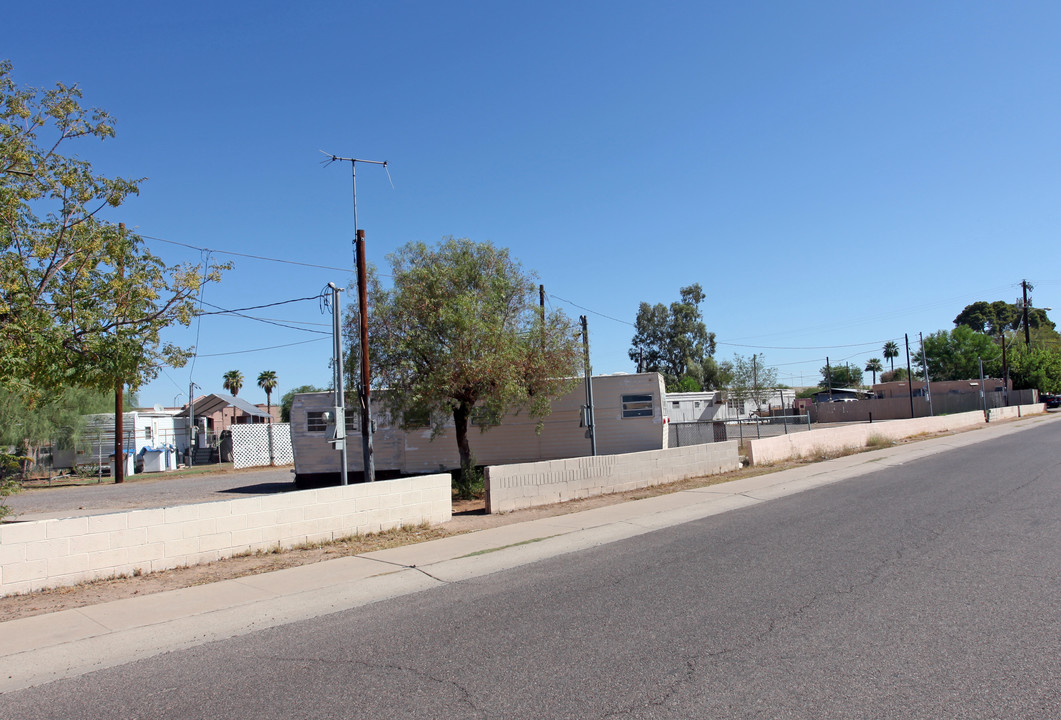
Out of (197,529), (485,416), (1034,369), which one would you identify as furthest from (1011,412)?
(197,529)

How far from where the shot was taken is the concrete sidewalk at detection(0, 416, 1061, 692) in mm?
6086

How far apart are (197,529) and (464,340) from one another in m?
7.92

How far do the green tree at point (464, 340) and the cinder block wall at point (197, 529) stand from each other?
166 inches

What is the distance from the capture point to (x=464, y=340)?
53.7ft

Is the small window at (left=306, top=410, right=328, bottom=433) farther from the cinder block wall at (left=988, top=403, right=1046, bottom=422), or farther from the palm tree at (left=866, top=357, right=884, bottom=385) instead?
the palm tree at (left=866, top=357, right=884, bottom=385)

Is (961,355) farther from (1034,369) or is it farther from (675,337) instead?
(675,337)

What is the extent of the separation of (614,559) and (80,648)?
5.88 m

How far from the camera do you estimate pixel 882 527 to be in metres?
9.92

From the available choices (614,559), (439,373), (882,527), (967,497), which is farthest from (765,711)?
(439,373)

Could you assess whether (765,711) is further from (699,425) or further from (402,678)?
(699,425)

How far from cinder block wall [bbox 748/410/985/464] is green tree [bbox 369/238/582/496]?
8.03 m

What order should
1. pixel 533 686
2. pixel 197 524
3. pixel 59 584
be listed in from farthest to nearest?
pixel 197 524
pixel 59 584
pixel 533 686

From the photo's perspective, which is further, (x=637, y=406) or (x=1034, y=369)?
(x=1034, y=369)

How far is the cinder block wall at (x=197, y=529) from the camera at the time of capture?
8289 millimetres
